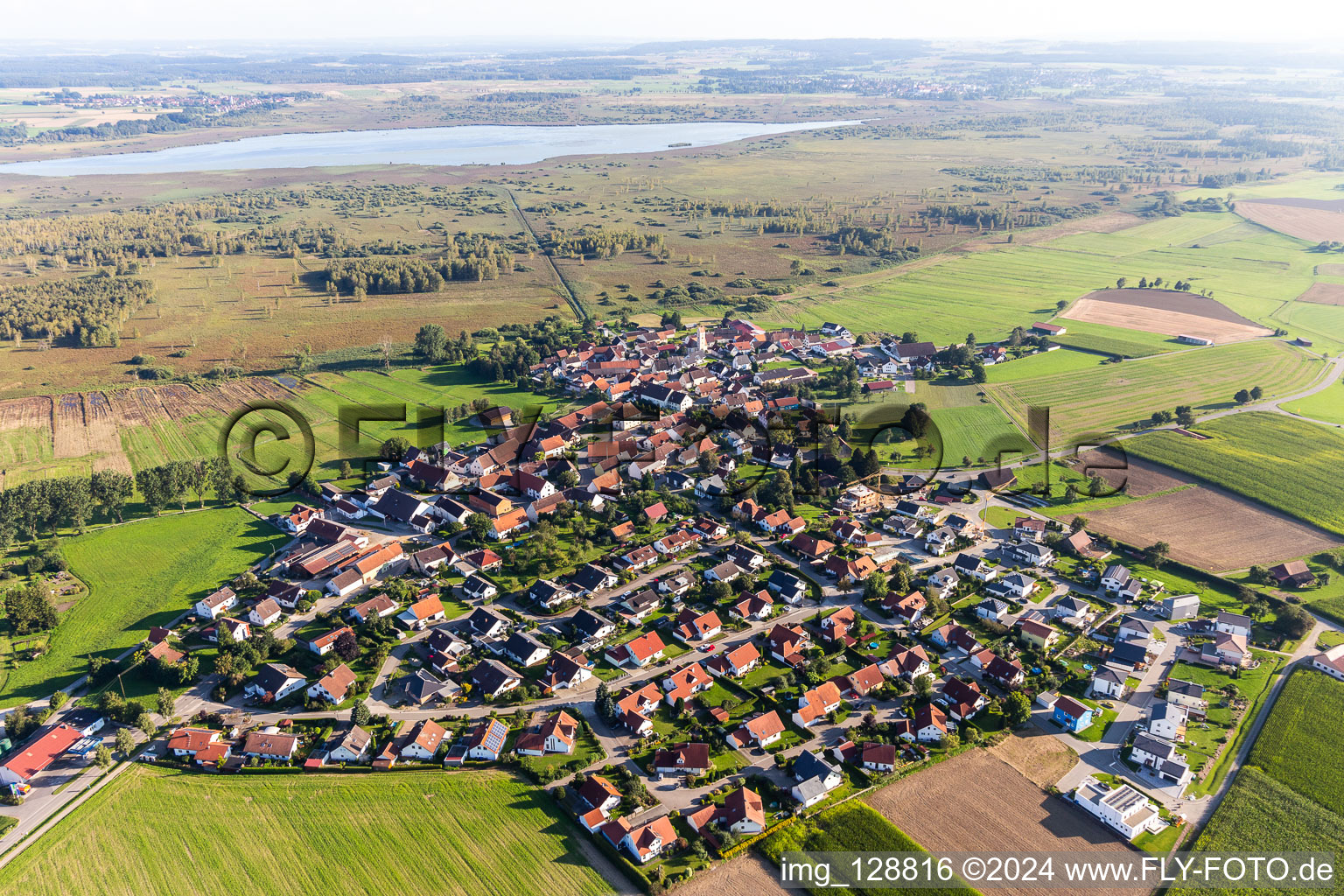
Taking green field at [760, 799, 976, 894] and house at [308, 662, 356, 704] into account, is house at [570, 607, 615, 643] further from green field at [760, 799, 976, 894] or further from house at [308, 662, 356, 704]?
green field at [760, 799, 976, 894]

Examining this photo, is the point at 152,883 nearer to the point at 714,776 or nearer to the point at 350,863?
the point at 350,863

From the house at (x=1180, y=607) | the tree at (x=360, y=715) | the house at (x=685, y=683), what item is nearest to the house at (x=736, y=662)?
the house at (x=685, y=683)

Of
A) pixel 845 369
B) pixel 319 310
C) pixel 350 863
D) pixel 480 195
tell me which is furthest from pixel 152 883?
pixel 480 195

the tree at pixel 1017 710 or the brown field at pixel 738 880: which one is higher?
the tree at pixel 1017 710

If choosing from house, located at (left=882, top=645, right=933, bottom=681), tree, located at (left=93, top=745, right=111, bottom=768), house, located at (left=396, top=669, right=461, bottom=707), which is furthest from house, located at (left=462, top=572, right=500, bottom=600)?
house, located at (left=882, top=645, right=933, bottom=681)

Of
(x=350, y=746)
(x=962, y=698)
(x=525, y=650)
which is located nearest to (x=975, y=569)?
(x=962, y=698)

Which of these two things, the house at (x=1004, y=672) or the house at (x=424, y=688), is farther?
the house at (x=1004, y=672)

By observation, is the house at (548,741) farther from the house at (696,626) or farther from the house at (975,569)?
the house at (975,569)
